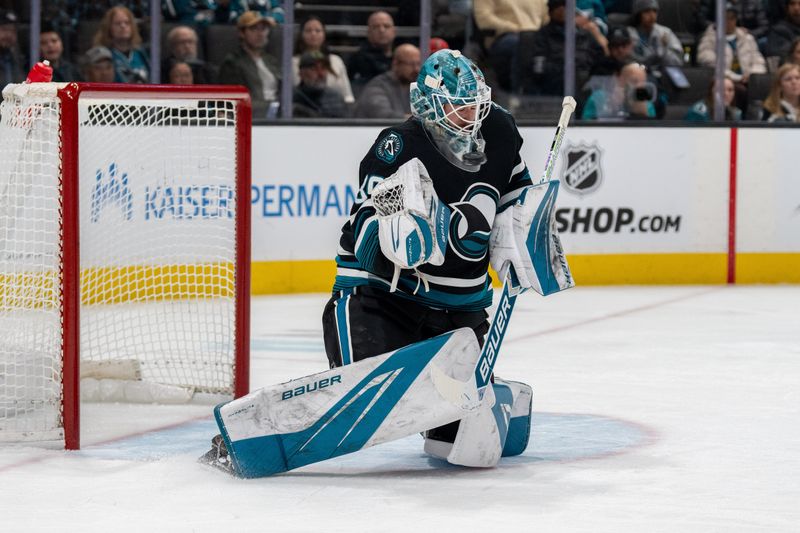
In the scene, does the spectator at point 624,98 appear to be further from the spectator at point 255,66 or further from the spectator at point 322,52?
the spectator at point 255,66

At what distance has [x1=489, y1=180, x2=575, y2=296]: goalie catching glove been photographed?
3.11 metres

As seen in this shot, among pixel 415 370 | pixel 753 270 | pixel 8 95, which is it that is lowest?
pixel 753 270

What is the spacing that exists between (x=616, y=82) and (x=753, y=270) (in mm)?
1159

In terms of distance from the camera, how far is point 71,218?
3.26 metres

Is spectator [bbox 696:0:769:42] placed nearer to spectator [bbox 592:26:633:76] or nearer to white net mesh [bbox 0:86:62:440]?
spectator [bbox 592:26:633:76]

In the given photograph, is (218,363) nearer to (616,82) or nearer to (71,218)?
(71,218)

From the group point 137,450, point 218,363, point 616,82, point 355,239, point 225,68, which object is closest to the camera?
point 355,239

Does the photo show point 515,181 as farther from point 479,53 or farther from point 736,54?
point 736,54

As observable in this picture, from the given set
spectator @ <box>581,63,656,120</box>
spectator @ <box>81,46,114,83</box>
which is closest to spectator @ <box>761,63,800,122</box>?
spectator @ <box>581,63,656,120</box>

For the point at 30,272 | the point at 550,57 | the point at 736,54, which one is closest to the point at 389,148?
the point at 30,272

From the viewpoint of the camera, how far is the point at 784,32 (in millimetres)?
7508

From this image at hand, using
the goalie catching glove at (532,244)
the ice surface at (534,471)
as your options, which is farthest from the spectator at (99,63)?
the goalie catching glove at (532,244)

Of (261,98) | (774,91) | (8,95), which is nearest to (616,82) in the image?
(774,91)

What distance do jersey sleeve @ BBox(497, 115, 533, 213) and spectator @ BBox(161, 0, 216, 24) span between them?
11.4ft
